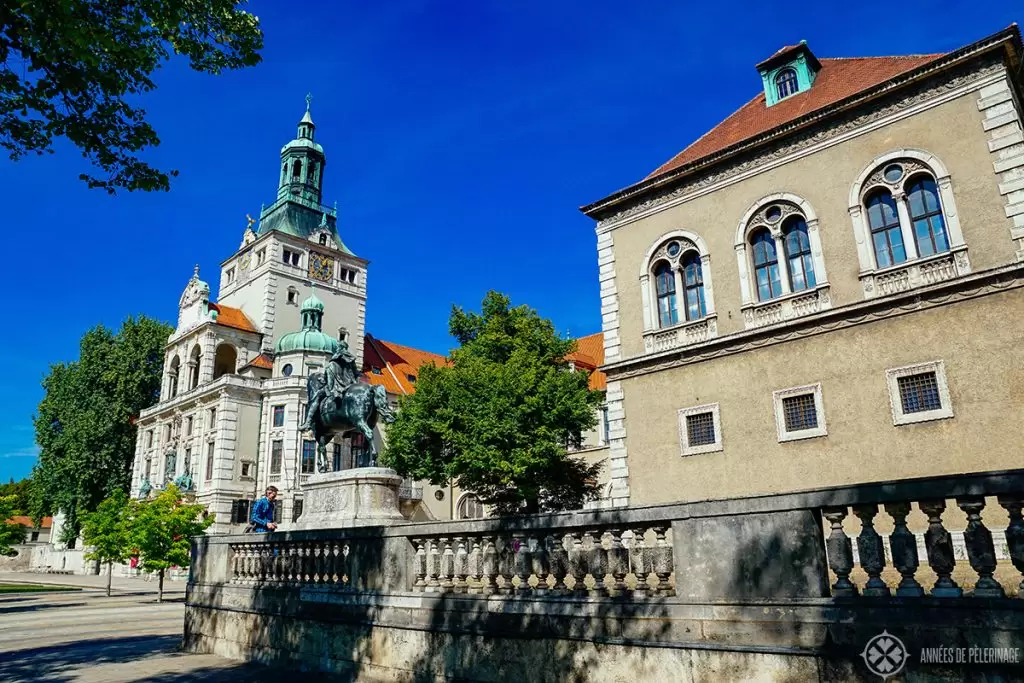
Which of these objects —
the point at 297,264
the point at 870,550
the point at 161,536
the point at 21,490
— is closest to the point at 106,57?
the point at 870,550

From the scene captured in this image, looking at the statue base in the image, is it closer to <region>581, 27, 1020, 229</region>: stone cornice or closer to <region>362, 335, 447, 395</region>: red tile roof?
<region>581, 27, 1020, 229</region>: stone cornice

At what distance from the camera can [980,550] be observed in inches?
179

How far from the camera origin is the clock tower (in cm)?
4934

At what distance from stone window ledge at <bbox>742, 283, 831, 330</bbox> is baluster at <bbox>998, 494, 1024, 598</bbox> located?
13607mm

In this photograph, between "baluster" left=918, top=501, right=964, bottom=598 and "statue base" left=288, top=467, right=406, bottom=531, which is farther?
"statue base" left=288, top=467, right=406, bottom=531

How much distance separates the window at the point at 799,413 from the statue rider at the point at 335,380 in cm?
1072

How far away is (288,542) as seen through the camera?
408 inches

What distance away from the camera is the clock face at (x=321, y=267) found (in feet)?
170

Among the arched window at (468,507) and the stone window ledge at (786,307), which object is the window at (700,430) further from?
the arched window at (468,507)

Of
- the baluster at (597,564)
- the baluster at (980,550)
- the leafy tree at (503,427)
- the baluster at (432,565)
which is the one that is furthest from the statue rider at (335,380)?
the leafy tree at (503,427)

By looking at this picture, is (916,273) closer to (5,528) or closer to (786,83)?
(786,83)

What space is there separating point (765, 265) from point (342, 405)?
12.3 meters

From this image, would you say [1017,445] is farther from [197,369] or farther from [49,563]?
[49,563]

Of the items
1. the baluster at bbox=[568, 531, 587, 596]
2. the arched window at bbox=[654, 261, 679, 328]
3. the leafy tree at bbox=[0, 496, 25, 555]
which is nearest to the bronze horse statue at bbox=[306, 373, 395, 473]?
the baluster at bbox=[568, 531, 587, 596]
